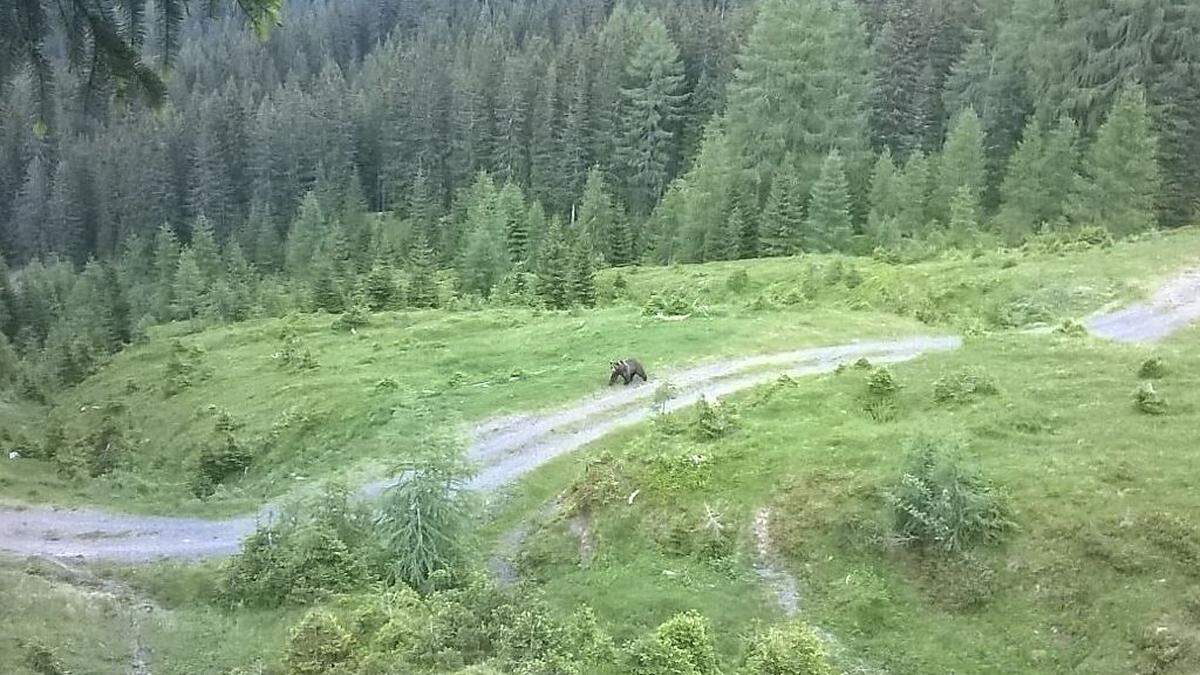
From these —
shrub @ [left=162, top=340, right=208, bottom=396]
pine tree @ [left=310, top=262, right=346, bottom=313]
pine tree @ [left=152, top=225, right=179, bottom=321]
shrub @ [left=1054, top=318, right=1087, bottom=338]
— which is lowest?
pine tree @ [left=152, top=225, right=179, bottom=321]

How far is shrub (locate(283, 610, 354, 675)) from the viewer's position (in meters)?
13.4

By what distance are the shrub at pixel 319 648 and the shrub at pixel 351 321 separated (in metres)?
27.8

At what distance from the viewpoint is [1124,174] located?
43781 millimetres

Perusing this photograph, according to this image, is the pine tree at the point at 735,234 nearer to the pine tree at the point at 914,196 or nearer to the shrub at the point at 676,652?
the pine tree at the point at 914,196

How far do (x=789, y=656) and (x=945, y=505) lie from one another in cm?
450

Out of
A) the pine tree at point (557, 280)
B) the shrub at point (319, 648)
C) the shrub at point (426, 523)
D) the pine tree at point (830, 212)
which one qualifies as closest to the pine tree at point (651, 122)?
the pine tree at point (830, 212)

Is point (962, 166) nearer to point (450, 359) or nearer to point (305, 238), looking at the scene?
point (450, 359)

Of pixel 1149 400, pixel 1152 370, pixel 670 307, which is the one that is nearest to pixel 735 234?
pixel 670 307

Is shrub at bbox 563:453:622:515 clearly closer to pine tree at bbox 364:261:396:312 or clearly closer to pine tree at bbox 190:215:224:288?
pine tree at bbox 364:261:396:312

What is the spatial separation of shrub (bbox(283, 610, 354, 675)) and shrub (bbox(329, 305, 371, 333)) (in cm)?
2780

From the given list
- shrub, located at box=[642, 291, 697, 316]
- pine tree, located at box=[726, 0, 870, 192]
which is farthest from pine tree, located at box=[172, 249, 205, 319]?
shrub, located at box=[642, 291, 697, 316]

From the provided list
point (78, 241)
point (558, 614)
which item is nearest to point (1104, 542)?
point (558, 614)

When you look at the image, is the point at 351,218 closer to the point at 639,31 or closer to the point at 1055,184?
the point at 639,31

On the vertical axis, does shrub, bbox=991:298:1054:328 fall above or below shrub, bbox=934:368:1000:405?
below
